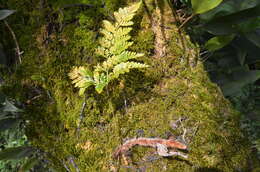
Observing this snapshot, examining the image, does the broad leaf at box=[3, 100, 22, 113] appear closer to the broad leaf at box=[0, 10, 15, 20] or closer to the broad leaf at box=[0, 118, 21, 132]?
the broad leaf at box=[0, 118, 21, 132]

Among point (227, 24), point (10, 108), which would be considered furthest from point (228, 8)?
point (10, 108)

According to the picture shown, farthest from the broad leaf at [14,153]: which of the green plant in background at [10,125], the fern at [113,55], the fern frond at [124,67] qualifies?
the fern frond at [124,67]

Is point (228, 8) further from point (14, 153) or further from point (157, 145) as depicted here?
point (14, 153)

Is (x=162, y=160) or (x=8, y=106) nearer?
(x=162, y=160)

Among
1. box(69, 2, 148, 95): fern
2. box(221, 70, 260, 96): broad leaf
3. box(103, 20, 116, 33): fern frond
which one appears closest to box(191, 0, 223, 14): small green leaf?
box(69, 2, 148, 95): fern

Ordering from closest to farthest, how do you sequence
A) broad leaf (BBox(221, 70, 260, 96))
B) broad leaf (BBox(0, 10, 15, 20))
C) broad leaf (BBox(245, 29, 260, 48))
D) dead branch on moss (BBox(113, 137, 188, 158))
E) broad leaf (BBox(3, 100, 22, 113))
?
→ dead branch on moss (BBox(113, 137, 188, 158)), broad leaf (BBox(0, 10, 15, 20)), broad leaf (BBox(3, 100, 22, 113)), broad leaf (BBox(245, 29, 260, 48)), broad leaf (BBox(221, 70, 260, 96))

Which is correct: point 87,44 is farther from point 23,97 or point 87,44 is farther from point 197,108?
point 197,108

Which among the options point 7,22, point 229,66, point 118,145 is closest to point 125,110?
point 118,145
